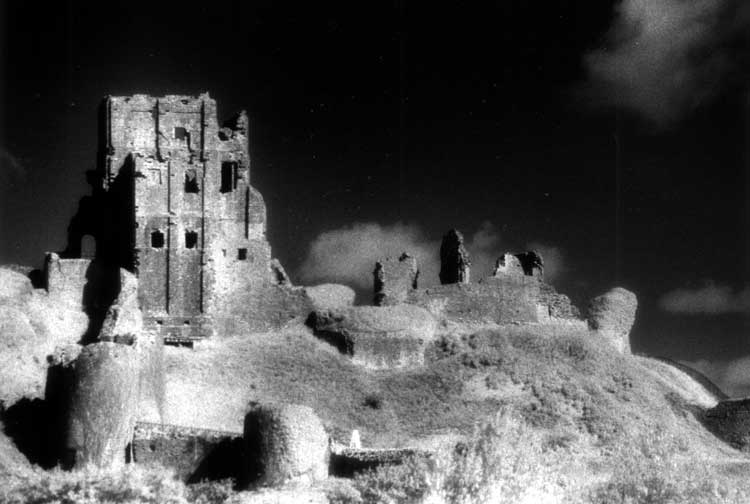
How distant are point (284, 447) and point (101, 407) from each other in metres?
6.14

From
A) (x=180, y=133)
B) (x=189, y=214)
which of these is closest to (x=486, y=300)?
(x=189, y=214)

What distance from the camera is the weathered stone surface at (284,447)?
34375mm

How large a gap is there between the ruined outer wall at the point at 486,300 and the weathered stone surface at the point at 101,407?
16.2 metres

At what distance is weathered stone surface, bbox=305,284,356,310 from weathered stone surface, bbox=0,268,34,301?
10.2 m

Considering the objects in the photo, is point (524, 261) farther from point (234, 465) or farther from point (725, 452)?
point (234, 465)

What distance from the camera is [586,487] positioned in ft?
111

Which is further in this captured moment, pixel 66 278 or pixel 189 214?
pixel 189 214

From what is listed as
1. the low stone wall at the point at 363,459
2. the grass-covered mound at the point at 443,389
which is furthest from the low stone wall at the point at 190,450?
the grass-covered mound at the point at 443,389

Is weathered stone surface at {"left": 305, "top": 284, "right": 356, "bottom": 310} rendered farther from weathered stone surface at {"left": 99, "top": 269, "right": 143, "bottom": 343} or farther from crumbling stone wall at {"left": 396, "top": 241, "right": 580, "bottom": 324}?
weathered stone surface at {"left": 99, "top": 269, "right": 143, "bottom": 343}

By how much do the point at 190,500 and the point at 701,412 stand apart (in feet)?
80.2

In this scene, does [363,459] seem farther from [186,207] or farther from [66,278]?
[186,207]

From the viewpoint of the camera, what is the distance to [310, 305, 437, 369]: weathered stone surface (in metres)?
49.0

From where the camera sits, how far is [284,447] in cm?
3450

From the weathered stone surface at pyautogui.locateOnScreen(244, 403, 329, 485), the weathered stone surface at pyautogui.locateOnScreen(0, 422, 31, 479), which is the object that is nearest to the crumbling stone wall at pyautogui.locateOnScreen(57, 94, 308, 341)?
the weathered stone surface at pyautogui.locateOnScreen(0, 422, 31, 479)
